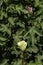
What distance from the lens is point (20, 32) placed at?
10.5 feet

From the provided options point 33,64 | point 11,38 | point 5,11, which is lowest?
point 33,64

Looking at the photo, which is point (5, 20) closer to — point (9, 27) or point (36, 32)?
point (9, 27)

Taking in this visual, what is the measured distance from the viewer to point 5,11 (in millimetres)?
3271

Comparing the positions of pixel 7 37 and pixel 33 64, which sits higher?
pixel 7 37

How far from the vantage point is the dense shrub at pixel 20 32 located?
3160 mm

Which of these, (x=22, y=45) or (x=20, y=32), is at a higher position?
(x=20, y=32)

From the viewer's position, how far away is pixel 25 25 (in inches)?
128

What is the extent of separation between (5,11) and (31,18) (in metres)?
0.30

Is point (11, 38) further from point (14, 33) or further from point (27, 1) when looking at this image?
point (27, 1)

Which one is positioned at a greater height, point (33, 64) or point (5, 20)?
point (5, 20)

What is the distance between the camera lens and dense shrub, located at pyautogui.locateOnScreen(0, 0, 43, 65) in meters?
3.16

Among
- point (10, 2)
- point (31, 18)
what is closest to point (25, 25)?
point (31, 18)

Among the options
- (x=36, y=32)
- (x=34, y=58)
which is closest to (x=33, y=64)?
(x=34, y=58)

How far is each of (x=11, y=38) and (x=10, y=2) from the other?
416 millimetres
